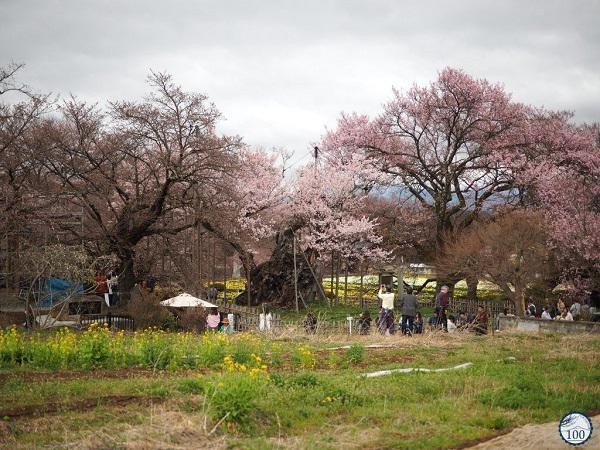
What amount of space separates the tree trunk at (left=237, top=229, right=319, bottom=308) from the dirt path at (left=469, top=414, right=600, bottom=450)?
2989 centimetres

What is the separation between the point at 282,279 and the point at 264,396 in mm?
29555

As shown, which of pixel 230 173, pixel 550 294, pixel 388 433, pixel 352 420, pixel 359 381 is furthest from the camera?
pixel 550 294

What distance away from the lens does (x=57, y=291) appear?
76.1 ft

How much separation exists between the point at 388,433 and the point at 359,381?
296 centimetres

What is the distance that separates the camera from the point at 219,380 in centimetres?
845

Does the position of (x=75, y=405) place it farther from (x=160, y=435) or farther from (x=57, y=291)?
(x=57, y=291)

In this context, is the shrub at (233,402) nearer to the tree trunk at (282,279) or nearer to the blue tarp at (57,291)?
the blue tarp at (57,291)

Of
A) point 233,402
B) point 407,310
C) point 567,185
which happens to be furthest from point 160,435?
point 567,185

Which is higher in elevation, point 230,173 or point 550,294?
point 230,173

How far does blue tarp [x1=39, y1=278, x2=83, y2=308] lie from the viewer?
2079cm

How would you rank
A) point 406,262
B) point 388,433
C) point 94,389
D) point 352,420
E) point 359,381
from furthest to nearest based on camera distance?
point 406,262, point 359,381, point 94,389, point 352,420, point 388,433

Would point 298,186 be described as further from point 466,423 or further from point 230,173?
point 466,423

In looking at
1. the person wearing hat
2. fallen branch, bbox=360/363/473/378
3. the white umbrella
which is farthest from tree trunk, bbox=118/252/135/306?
fallen branch, bbox=360/363/473/378

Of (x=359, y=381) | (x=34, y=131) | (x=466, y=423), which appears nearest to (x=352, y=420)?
(x=466, y=423)
